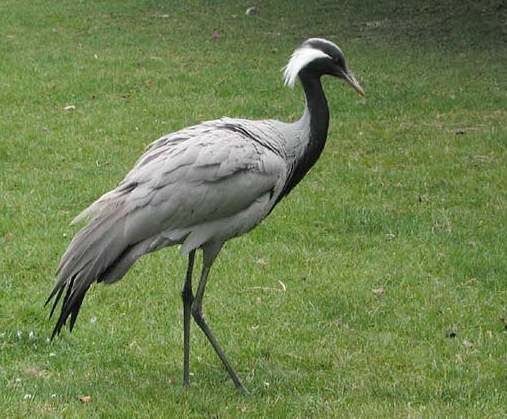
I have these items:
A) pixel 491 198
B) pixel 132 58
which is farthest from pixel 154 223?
pixel 132 58

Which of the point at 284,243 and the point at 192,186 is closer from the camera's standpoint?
the point at 192,186

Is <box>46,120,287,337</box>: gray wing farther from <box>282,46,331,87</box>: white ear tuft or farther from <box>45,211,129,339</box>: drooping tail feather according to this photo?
<box>282,46,331,87</box>: white ear tuft

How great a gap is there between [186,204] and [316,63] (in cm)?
132

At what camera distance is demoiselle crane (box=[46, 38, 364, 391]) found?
6.12 meters

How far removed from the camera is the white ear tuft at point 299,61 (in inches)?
266

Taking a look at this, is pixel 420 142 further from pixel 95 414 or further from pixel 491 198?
pixel 95 414

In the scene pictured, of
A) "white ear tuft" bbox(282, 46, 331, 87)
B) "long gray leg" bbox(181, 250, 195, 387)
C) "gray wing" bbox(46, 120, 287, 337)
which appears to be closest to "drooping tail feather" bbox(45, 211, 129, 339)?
"gray wing" bbox(46, 120, 287, 337)

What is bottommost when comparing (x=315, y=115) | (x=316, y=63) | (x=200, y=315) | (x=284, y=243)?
(x=284, y=243)

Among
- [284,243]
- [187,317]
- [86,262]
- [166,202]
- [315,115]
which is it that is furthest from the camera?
[284,243]

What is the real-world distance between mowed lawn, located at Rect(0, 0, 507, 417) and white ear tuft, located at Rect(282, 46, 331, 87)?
5.63ft

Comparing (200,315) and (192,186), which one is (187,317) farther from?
(192,186)

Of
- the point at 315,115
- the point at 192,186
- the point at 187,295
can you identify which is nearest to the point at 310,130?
the point at 315,115

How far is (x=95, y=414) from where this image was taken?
590cm

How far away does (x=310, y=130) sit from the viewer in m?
6.71
